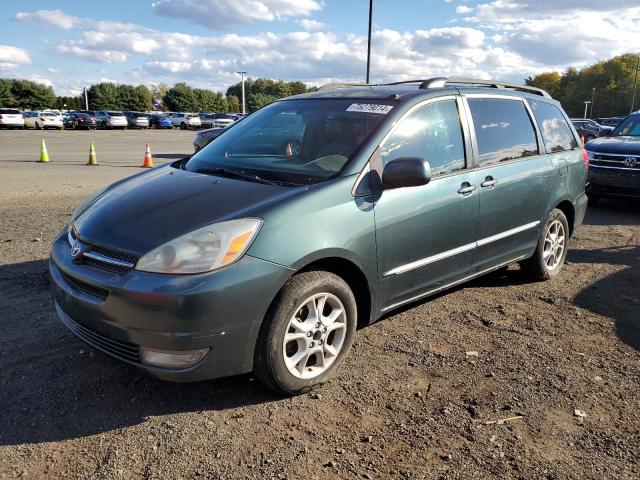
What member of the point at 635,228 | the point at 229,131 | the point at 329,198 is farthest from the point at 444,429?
the point at 635,228

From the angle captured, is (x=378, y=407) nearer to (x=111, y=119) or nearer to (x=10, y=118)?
(x=10, y=118)

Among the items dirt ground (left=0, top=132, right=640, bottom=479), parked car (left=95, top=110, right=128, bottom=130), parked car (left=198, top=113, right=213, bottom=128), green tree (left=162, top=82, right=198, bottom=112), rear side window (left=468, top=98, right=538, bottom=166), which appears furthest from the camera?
green tree (left=162, top=82, right=198, bottom=112)

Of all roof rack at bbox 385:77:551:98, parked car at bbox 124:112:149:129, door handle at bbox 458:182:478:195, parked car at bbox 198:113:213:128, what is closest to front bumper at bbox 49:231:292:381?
door handle at bbox 458:182:478:195

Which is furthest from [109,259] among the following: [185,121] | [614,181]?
[185,121]

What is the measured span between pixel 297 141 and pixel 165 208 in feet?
3.96

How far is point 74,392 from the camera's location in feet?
10.5

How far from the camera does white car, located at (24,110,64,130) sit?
140 feet

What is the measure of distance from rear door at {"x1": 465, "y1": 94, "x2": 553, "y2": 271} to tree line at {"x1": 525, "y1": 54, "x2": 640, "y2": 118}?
104 m

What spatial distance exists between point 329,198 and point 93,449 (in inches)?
71.5

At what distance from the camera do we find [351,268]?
3.42 meters

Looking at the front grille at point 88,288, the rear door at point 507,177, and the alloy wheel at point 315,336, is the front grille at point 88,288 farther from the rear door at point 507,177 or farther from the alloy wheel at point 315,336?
the rear door at point 507,177

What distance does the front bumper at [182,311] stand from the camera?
2.73 metres

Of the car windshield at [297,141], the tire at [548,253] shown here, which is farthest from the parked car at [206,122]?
the car windshield at [297,141]

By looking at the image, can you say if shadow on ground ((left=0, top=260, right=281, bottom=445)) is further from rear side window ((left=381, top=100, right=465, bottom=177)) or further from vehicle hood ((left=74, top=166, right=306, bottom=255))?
rear side window ((left=381, top=100, right=465, bottom=177))
